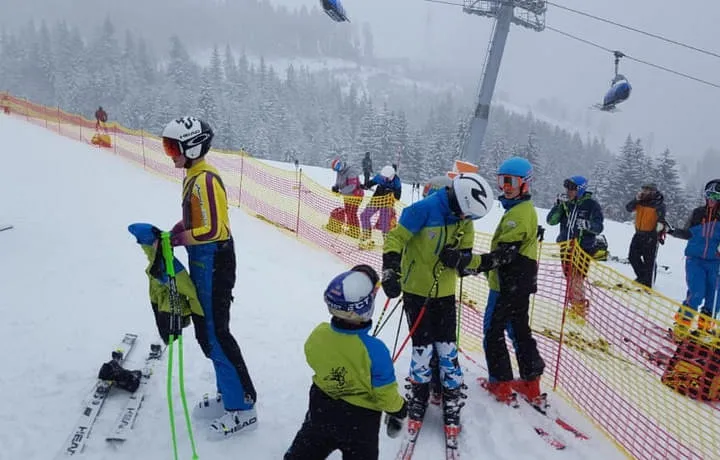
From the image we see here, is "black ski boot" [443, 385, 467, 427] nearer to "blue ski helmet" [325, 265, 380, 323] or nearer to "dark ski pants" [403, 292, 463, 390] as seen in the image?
"dark ski pants" [403, 292, 463, 390]

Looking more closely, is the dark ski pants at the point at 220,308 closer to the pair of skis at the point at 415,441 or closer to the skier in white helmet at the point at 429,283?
the skier in white helmet at the point at 429,283

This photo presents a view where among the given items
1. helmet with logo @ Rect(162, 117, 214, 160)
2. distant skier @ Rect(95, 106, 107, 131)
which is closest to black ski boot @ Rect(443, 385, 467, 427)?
helmet with logo @ Rect(162, 117, 214, 160)

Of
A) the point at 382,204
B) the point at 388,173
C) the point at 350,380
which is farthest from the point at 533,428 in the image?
the point at 388,173

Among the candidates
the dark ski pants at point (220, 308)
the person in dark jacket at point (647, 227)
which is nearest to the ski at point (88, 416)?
the dark ski pants at point (220, 308)

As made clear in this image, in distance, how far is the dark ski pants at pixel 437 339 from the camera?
11.6ft

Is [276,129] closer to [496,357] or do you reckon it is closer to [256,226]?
[256,226]

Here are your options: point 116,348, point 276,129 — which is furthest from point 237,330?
point 276,129

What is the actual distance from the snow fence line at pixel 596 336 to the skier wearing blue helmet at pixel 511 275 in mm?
486

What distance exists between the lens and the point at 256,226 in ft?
34.4

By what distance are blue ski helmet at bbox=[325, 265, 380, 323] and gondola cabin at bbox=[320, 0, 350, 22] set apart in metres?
12.2

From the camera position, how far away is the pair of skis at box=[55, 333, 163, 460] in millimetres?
3260

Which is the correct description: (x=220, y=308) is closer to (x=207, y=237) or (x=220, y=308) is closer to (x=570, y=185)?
(x=207, y=237)

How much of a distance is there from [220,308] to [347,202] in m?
7.08

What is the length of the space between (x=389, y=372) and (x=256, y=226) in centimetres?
851
